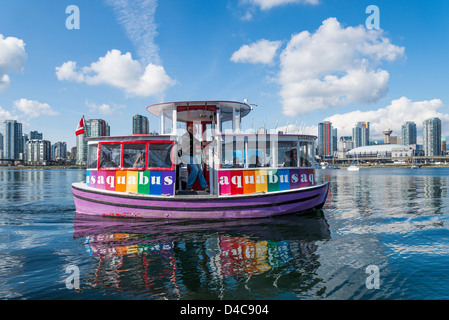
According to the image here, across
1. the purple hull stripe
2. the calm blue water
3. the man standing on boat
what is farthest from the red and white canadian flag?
the man standing on boat

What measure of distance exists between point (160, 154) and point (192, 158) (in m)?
1.33

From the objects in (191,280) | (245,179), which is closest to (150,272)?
(191,280)

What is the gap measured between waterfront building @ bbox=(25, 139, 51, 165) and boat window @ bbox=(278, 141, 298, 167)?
21427 cm

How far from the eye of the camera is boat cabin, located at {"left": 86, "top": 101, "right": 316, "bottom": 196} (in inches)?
427

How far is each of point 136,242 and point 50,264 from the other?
223 centimetres

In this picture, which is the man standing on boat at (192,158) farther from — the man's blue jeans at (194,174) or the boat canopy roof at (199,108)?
the boat canopy roof at (199,108)

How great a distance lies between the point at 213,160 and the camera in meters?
11.1

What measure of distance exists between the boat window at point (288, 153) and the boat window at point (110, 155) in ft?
21.9

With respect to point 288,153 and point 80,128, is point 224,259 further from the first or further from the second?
point 80,128
